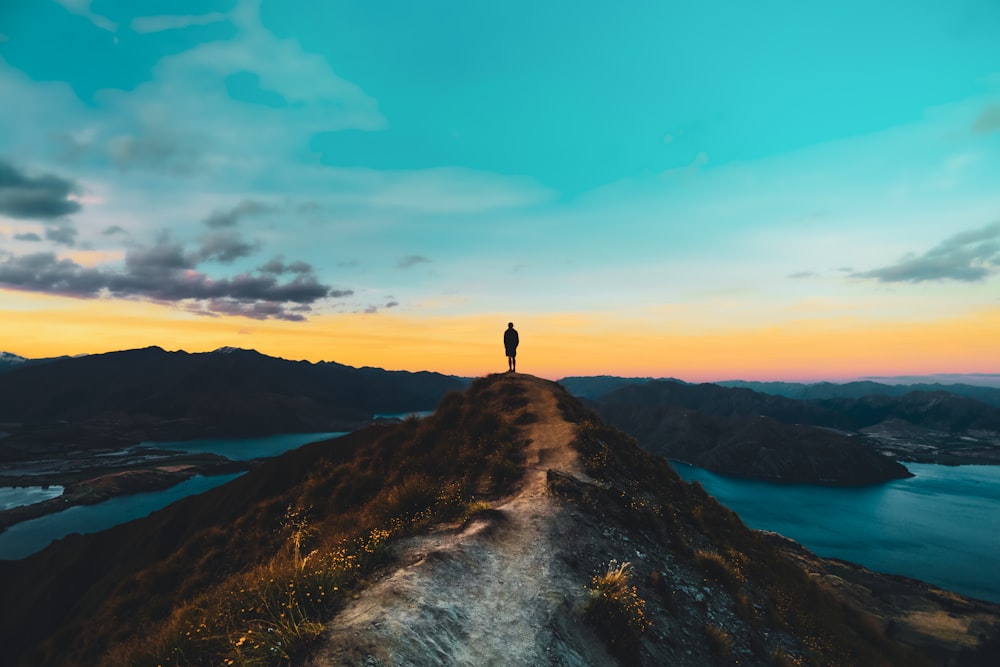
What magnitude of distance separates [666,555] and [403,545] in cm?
1086

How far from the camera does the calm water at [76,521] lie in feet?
449

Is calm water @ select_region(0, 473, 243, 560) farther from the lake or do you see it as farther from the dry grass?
the dry grass

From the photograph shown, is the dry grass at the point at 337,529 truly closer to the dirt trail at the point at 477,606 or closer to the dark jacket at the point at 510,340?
the dirt trail at the point at 477,606

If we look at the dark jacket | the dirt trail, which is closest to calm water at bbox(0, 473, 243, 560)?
the dark jacket

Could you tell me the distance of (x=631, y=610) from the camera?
1276cm

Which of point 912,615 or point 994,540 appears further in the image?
point 994,540

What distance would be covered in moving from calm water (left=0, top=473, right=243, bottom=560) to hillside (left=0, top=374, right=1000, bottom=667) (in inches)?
6478

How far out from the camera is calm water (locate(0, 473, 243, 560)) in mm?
137000

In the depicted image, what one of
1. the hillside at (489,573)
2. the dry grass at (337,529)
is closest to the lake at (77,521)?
the hillside at (489,573)

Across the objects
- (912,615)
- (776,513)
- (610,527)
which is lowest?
(776,513)

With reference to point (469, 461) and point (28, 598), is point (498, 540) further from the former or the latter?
point (28, 598)

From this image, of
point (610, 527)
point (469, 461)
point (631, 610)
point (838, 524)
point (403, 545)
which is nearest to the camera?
point (631, 610)

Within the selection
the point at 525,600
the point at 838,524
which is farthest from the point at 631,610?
the point at 838,524

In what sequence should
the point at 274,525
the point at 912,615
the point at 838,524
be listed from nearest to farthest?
the point at 274,525, the point at 912,615, the point at 838,524
